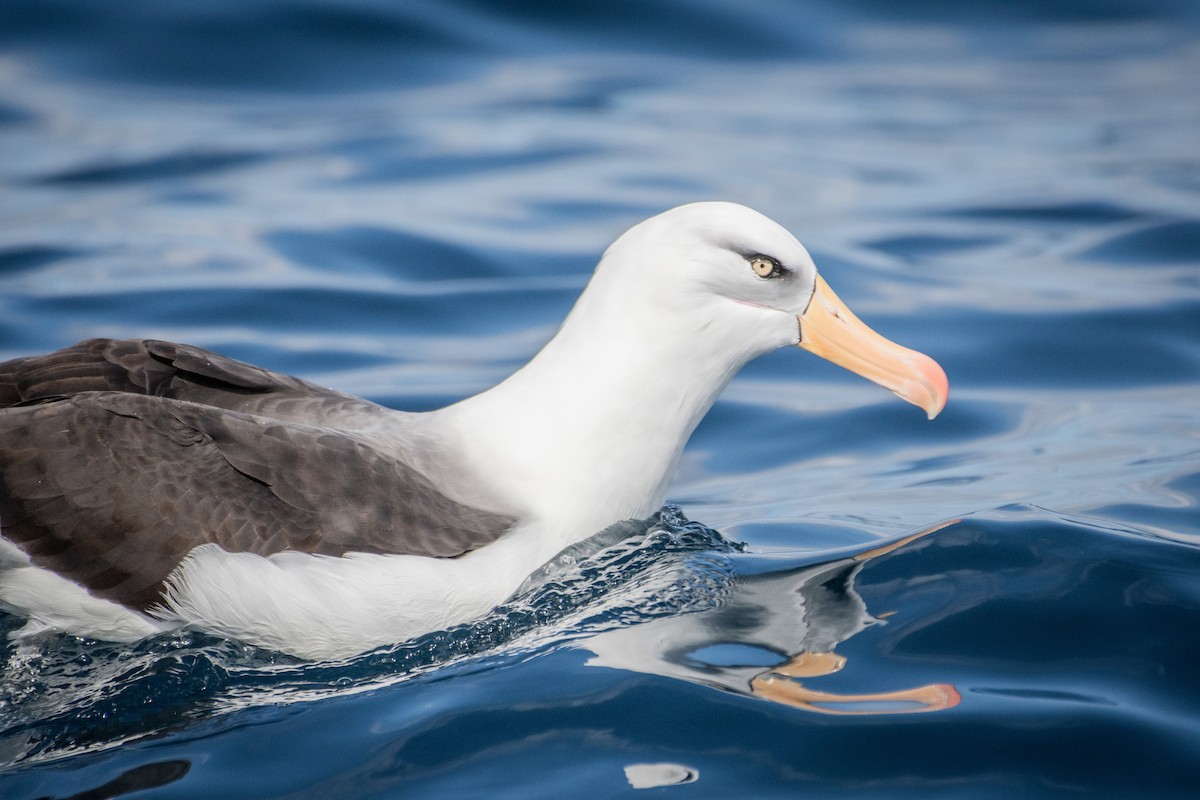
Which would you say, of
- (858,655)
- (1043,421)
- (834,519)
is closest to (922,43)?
(1043,421)

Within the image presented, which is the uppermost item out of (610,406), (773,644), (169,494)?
(610,406)

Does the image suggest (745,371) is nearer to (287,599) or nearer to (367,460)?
(367,460)

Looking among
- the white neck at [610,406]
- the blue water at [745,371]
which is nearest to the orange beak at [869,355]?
the white neck at [610,406]

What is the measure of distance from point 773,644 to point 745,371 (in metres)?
4.09

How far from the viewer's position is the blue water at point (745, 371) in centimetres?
411

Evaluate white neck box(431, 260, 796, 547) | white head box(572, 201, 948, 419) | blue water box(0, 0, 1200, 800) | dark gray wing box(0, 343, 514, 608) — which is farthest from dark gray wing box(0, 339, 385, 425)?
white head box(572, 201, 948, 419)

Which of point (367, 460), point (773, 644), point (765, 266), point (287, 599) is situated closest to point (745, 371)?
point (765, 266)

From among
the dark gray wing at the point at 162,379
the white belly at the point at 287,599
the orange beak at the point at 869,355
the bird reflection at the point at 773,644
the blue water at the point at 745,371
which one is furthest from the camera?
the orange beak at the point at 869,355

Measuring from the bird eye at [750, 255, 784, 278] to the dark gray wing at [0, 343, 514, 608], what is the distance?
1.43 m

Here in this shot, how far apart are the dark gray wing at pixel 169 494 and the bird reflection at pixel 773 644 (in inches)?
28.3

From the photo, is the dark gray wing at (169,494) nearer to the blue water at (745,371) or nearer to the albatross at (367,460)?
the albatross at (367,460)

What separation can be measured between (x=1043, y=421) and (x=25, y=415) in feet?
16.7

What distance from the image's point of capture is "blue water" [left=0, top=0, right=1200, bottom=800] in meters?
4.11

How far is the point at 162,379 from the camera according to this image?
512 centimetres
